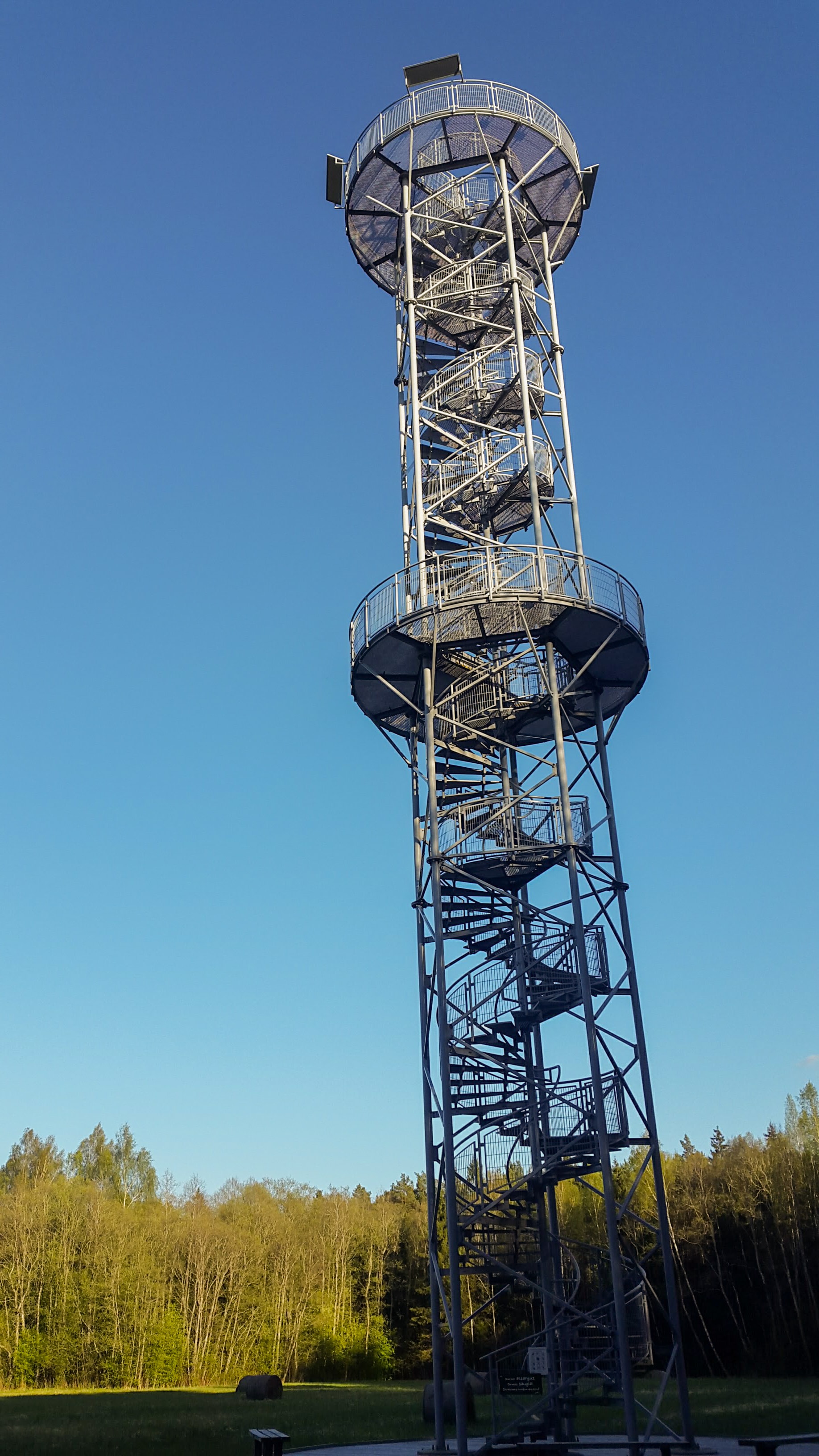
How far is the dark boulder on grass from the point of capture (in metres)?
32.1

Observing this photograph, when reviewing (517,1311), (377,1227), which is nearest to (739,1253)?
(517,1311)

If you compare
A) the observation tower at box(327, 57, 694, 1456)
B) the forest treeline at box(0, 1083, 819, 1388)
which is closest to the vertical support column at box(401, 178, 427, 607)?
the observation tower at box(327, 57, 694, 1456)

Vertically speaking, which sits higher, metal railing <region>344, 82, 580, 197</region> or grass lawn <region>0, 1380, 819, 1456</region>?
metal railing <region>344, 82, 580, 197</region>

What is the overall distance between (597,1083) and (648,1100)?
1261 millimetres

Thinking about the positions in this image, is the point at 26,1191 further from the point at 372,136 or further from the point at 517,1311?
the point at 372,136

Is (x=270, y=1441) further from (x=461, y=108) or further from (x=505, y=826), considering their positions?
(x=461, y=108)

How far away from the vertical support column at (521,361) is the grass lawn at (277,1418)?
52.5ft

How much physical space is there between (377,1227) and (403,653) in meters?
39.5


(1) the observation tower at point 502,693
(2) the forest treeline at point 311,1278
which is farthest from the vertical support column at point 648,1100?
(2) the forest treeline at point 311,1278

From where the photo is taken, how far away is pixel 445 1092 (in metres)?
17.8

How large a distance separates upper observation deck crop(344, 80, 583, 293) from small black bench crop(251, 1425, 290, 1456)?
853 inches

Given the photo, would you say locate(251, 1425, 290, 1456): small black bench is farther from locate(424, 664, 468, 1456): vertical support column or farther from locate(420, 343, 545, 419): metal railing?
locate(420, 343, 545, 419): metal railing

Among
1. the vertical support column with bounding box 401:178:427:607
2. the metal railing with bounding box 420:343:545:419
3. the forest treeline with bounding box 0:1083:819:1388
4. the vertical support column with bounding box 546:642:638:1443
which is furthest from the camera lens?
the forest treeline with bounding box 0:1083:819:1388

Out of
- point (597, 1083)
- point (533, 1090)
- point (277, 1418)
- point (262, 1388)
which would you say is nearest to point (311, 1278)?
point (262, 1388)
